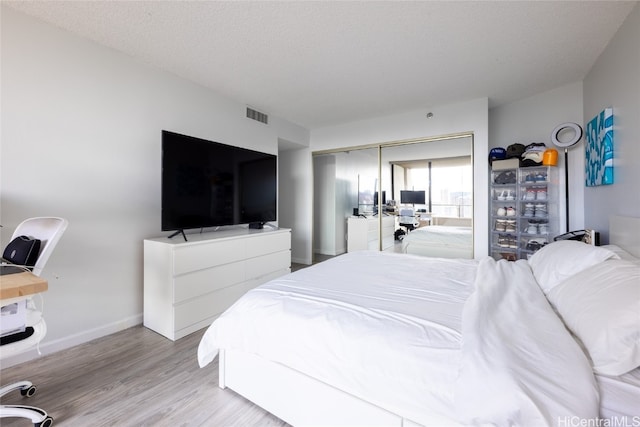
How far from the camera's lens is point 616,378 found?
2.80 ft

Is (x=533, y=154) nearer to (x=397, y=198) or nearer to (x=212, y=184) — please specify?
(x=397, y=198)

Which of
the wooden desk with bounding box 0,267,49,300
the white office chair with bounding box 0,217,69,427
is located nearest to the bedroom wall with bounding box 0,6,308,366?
the white office chair with bounding box 0,217,69,427

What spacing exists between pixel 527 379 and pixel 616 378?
0.36 meters

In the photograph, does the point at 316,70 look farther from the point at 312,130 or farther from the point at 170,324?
the point at 170,324

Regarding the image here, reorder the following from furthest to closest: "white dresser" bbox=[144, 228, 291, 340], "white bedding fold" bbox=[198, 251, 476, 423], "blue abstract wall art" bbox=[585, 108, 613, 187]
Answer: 1. "white dresser" bbox=[144, 228, 291, 340]
2. "blue abstract wall art" bbox=[585, 108, 613, 187]
3. "white bedding fold" bbox=[198, 251, 476, 423]

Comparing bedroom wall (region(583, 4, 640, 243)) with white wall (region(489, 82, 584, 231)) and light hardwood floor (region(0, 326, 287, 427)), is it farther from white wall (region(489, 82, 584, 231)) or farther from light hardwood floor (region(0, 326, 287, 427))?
light hardwood floor (region(0, 326, 287, 427))

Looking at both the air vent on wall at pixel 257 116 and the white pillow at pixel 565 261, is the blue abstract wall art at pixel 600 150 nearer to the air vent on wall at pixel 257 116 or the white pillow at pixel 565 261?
the white pillow at pixel 565 261

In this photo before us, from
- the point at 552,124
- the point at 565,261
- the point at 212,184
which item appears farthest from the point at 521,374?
the point at 552,124

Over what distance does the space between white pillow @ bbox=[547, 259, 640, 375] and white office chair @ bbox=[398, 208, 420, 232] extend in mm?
2852

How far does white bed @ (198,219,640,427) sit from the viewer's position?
2.61 feet

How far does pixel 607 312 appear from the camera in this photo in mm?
950

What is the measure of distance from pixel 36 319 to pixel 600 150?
4239 millimetres

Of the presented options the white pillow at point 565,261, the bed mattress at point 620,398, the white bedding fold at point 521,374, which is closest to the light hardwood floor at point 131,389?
the white bedding fold at point 521,374

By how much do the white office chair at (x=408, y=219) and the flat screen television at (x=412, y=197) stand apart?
5.2 inches
